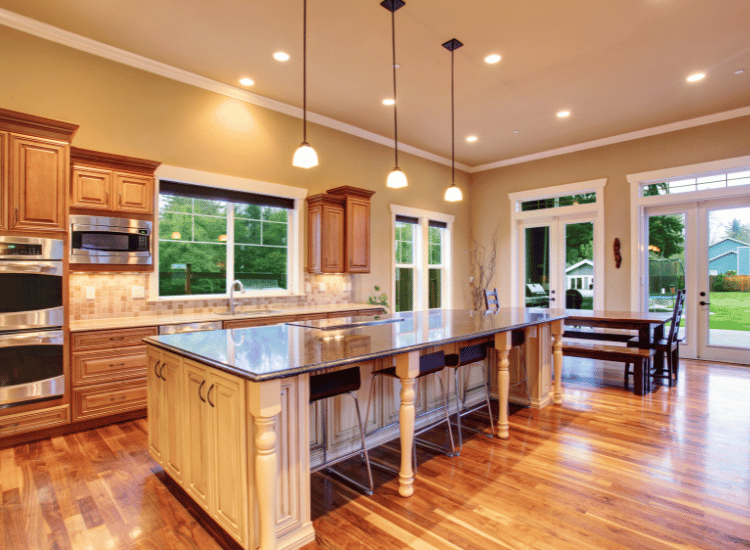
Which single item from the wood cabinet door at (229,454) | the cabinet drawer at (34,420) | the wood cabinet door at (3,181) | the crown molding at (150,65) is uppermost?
the crown molding at (150,65)

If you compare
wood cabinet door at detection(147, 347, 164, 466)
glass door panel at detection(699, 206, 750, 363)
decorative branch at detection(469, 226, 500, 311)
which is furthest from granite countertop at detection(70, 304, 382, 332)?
glass door panel at detection(699, 206, 750, 363)

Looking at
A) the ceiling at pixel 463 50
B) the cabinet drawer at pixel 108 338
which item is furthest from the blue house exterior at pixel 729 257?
the cabinet drawer at pixel 108 338

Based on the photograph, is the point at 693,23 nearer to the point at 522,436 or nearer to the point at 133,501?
the point at 522,436

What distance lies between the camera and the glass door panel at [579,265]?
22.9 feet

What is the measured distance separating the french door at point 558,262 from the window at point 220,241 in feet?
14.9

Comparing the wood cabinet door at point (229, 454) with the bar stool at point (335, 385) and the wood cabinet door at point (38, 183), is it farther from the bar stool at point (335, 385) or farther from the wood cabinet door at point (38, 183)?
the wood cabinet door at point (38, 183)

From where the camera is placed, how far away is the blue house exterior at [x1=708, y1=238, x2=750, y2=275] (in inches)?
225

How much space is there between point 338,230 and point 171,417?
11.5 ft

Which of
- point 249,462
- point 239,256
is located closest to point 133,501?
point 249,462

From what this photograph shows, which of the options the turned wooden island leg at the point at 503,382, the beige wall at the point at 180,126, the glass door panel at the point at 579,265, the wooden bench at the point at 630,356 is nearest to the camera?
the turned wooden island leg at the point at 503,382

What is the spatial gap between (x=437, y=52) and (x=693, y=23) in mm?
2199

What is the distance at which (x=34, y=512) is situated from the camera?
7.29 feet

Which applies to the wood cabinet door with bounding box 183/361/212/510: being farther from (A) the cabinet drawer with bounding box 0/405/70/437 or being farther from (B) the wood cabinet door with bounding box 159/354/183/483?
(A) the cabinet drawer with bounding box 0/405/70/437

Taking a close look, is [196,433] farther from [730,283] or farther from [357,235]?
[730,283]
